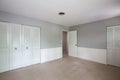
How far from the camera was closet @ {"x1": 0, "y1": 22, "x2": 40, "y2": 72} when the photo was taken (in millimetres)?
2764

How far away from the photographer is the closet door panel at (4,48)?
271 centimetres

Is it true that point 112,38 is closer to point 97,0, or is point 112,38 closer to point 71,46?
point 97,0

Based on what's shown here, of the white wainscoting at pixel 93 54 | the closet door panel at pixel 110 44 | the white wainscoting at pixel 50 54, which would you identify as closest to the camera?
the closet door panel at pixel 110 44

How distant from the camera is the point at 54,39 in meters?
4.52

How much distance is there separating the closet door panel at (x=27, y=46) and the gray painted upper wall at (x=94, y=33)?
10.4 feet

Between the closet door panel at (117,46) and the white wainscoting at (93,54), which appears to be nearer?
the closet door panel at (117,46)

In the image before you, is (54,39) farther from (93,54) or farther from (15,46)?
(93,54)

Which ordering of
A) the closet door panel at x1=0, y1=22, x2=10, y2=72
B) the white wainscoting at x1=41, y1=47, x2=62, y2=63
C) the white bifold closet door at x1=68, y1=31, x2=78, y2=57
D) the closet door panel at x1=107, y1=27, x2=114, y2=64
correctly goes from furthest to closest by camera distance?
the white bifold closet door at x1=68, y1=31, x2=78, y2=57 < the white wainscoting at x1=41, y1=47, x2=62, y2=63 < the closet door panel at x1=107, y1=27, x2=114, y2=64 < the closet door panel at x1=0, y1=22, x2=10, y2=72

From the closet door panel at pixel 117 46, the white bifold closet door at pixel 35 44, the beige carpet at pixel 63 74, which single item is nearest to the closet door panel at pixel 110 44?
the closet door panel at pixel 117 46

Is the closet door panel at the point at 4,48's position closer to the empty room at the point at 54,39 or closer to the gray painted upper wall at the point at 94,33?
the empty room at the point at 54,39

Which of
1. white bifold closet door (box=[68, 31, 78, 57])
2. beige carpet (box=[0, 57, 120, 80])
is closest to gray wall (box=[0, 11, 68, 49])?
white bifold closet door (box=[68, 31, 78, 57])

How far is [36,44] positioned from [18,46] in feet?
2.73

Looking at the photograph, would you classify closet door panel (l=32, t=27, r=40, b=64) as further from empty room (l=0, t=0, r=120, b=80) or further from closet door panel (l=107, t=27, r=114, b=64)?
closet door panel (l=107, t=27, r=114, b=64)

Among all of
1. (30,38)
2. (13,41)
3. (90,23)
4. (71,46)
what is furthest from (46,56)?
(90,23)
